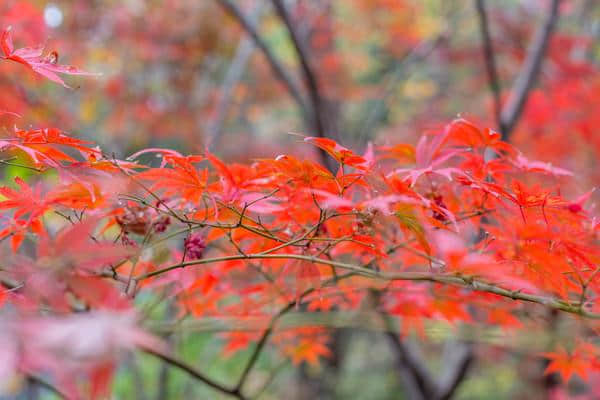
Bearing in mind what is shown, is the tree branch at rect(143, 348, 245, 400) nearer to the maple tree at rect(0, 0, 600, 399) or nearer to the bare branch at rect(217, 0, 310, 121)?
the maple tree at rect(0, 0, 600, 399)

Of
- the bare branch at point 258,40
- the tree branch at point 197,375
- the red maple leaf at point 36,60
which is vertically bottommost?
the tree branch at point 197,375

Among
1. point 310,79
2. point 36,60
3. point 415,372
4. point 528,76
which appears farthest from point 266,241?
point 528,76

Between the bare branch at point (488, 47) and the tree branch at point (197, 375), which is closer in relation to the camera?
the tree branch at point (197, 375)

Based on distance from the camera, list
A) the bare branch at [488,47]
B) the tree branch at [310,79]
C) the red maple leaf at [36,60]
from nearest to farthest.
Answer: the red maple leaf at [36,60], the tree branch at [310,79], the bare branch at [488,47]

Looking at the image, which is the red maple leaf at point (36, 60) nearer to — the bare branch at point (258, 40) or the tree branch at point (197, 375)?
the tree branch at point (197, 375)

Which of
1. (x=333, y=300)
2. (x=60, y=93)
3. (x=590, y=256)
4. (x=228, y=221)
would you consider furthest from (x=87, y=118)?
(x=590, y=256)

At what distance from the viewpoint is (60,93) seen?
3.18 m

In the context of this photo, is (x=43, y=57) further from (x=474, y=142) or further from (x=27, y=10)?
(x=27, y=10)

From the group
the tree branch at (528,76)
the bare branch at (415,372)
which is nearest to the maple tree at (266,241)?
the bare branch at (415,372)

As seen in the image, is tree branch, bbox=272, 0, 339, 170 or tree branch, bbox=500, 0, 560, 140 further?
tree branch, bbox=500, 0, 560, 140

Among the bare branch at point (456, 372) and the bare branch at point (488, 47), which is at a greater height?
the bare branch at point (488, 47)

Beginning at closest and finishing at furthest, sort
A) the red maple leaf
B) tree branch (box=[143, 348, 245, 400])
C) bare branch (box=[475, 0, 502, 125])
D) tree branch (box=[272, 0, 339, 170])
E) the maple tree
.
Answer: the maple tree → the red maple leaf → tree branch (box=[143, 348, 245, 400]) → tree branch (box=[272, 0, 339, 170]) → bare branch (box=[475, 0, 502, 125])

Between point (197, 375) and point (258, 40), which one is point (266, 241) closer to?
point (197, 375)

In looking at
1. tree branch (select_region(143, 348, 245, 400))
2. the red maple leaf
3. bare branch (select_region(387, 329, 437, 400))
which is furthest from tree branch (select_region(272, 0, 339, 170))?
the red maple leaf
